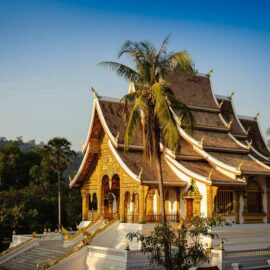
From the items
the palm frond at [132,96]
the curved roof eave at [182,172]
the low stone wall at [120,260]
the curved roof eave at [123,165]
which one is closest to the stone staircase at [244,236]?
the curved roof eave at [182,172]

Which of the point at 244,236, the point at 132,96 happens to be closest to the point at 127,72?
the point at 132,96

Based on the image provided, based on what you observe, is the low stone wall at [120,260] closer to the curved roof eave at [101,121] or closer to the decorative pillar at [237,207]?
the decorative pillar at [237,207]

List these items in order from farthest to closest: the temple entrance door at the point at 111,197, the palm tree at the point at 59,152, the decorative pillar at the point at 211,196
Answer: the palm tree at the point at 59,152 < the temple entrance door at the point at 111,197 < the decorative pillar at the point at 211,196

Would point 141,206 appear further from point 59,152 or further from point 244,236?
point 59,152

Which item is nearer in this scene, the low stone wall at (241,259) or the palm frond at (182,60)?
the palm frond at (182,60)

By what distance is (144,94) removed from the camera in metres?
18.0

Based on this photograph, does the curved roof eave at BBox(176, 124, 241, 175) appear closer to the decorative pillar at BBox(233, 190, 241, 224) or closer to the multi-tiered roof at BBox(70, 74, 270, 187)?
the multi-tiered roof at BBox(70, 74, 270, 187)

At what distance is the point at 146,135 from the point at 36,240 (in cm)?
1096

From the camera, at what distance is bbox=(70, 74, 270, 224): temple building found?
894 inches

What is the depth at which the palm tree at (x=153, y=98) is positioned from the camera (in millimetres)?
17656

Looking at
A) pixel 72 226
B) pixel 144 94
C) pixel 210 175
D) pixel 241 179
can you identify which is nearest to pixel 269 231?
pixel 241 179

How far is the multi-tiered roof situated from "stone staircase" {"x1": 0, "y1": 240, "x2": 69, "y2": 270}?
3932 mm

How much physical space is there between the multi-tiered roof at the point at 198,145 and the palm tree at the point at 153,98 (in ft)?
11.4

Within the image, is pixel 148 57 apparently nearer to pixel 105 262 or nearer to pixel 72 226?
pixel 105 262
